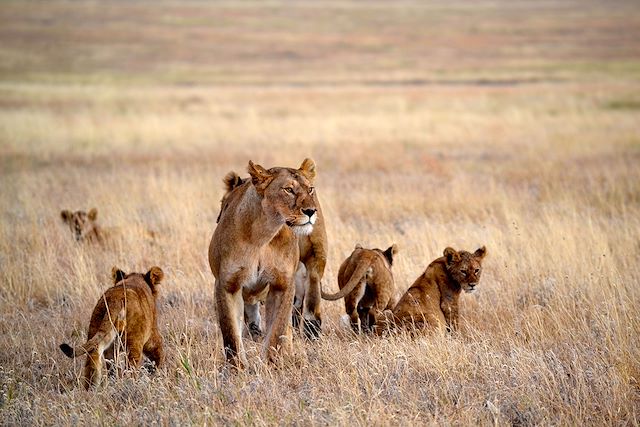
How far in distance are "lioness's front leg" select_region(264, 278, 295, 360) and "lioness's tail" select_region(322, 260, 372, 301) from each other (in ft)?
2.95

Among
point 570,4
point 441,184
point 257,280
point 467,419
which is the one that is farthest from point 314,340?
point 570,4

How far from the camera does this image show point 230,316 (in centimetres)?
635

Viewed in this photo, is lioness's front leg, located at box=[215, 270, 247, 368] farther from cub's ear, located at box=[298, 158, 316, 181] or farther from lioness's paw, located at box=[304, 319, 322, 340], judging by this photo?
lioness's paw, located at box=[304, 319, 322, 340]

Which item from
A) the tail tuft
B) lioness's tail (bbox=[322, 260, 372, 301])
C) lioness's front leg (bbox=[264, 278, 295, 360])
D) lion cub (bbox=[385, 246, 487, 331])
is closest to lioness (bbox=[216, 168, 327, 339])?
lioness's tail (bbox=[322, 260, 372, 301])

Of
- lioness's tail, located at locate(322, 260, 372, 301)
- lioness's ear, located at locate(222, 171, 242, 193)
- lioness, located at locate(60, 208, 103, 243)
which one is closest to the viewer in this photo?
lioness's tail, located at locate(322, 260, 372, 301)

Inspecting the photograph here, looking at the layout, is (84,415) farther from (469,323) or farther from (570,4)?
(570,4)

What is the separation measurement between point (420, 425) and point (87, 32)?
89534mm

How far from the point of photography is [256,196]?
639cm

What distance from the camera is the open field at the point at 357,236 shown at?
5855mm

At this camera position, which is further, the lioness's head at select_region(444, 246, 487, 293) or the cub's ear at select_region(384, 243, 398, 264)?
the cub's ear at select_region(384, 243, 398, 264)

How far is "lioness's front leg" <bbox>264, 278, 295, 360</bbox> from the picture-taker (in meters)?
6.39

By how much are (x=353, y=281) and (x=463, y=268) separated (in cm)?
98

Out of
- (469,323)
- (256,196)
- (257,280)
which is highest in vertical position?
(256,196)

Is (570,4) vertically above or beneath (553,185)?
above
